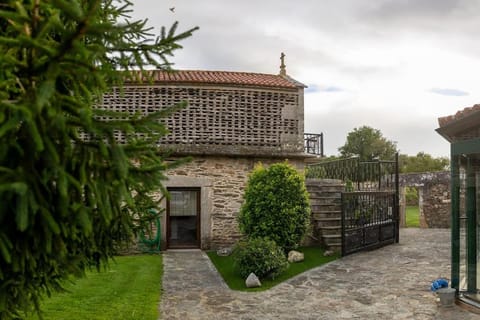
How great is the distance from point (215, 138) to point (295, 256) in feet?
13.3

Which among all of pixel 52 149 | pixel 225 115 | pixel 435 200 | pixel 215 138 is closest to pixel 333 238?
pixel 215 138

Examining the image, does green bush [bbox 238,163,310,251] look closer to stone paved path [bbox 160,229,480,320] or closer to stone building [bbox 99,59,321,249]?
stone paved path [bbox 160,229,480,320]

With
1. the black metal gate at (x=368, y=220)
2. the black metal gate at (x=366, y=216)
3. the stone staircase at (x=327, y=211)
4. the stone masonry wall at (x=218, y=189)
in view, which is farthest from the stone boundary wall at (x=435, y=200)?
the stone masonry wall at (x=218, y=189)

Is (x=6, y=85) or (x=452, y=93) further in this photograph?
(x=452, y=93)

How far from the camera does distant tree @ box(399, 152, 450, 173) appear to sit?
39062 mm

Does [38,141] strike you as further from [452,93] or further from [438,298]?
[452,93]

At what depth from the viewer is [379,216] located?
12.2 m

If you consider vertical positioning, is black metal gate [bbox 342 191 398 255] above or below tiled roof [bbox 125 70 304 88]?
below

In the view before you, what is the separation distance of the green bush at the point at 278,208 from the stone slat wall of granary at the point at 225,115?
1874 millimetres

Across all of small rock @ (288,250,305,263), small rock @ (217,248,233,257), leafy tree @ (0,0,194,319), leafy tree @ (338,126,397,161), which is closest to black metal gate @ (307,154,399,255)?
small rock @ (288,250,305,263)

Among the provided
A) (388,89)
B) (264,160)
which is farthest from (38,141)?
(388,89)

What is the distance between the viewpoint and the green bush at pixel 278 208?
33.0 ft

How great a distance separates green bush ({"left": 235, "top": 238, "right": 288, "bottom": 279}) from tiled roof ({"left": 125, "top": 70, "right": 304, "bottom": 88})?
509 centimetres

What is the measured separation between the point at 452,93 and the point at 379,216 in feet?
16.9
